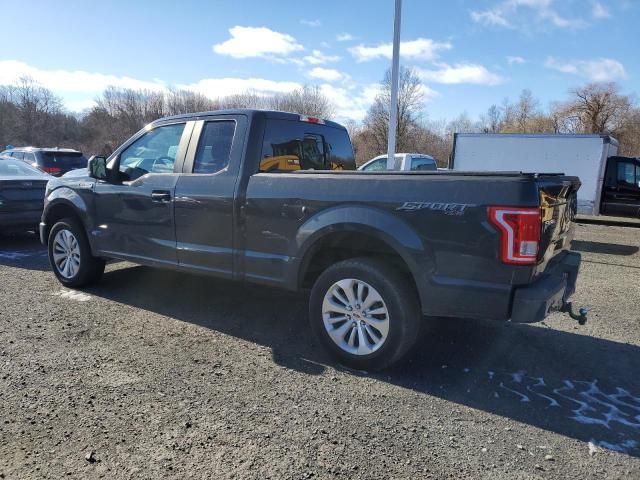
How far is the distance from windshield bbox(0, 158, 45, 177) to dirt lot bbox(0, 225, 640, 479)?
4.19 metres

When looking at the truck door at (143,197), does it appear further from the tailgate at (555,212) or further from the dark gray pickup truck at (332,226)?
the tailgate at (555,212)

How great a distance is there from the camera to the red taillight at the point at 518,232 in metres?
2.87

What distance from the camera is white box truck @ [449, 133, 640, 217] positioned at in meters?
12.5

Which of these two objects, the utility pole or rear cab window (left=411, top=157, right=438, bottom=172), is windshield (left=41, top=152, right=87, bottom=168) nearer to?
the utility pole

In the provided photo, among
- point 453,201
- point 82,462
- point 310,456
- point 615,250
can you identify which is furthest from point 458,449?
point 615,250

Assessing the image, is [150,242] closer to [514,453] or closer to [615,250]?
[514,453]

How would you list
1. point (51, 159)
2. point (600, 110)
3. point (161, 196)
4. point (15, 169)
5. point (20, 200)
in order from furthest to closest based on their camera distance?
1. point (600, 110)
2. point (51, 159)
3. point (15, 169)
4. point (20, 200)
5. point (161, 196)

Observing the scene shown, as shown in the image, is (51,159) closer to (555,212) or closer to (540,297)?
(555,212)

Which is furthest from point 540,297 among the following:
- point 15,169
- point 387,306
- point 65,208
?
point 15,169

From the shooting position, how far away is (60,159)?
13961 millimetres

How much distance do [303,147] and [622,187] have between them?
1160 cm

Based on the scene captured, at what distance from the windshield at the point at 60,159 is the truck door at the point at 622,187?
15462 millimetres

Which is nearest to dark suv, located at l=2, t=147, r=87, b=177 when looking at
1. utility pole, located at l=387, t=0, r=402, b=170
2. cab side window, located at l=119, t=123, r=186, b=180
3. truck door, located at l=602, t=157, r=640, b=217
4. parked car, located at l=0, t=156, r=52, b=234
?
parked car, located at l=0, t=156, r=52, b=234

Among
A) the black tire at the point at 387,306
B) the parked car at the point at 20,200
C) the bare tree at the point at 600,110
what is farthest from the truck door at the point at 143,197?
the bare tree at the point at 600,110
